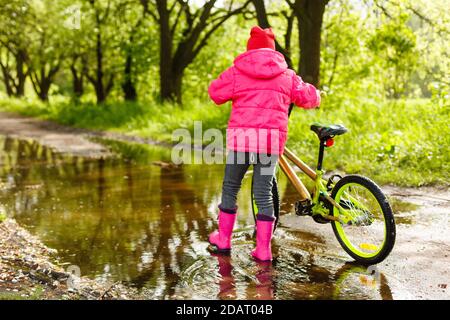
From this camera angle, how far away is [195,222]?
19.9 ft

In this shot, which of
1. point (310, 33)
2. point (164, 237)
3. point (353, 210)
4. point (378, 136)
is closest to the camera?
point (353, 210)

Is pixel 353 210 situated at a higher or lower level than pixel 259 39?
lower

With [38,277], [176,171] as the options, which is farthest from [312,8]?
[38,277]

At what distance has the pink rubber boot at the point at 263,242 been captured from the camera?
15.1ft

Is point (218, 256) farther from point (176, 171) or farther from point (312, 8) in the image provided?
point (312, 8)

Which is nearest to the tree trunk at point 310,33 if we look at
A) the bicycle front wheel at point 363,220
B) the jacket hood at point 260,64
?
the bicycle front wheel at point 363,220

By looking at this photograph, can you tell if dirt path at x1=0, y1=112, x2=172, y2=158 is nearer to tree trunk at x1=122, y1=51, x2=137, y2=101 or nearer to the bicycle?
tree trunk at x1=122, y1=51, x2=137, y2=101

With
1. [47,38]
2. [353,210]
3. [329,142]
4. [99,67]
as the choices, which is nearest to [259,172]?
[329,142]

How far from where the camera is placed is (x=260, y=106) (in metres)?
4.47

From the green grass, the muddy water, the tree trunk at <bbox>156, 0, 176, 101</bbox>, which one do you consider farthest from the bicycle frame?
the tree trunk at <bbox>156, 0, 176, 101</bbox>

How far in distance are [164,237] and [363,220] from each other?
6.15 feet

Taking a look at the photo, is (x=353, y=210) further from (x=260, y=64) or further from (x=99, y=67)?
(x=99, y=67)

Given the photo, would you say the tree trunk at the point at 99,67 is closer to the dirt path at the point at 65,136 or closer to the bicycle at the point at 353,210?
the dirt path at the point at 65,136

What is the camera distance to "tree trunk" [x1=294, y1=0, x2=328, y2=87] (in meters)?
12.5
